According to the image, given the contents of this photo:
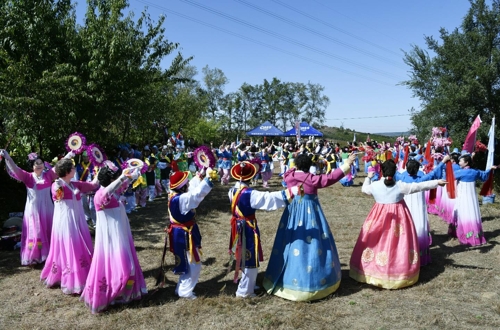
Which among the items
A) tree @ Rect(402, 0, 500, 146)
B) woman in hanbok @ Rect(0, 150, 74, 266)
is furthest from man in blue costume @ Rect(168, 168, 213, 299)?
tree @ Rect(402, 0, 500, 146)

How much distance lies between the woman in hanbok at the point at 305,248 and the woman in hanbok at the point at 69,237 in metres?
2.72

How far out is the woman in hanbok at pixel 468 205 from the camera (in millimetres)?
7773

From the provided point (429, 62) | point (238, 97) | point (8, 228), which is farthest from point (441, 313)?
point (238, 97)

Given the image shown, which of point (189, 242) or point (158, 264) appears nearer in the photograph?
point (189, 242)

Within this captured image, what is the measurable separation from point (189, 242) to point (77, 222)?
1790mm

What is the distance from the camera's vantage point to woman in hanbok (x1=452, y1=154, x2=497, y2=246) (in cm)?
777

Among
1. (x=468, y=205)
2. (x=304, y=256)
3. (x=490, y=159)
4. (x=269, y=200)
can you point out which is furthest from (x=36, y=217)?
(x=490, y=159)

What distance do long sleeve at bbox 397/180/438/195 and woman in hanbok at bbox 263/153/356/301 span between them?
→ 1.09m

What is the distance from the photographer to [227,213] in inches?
449

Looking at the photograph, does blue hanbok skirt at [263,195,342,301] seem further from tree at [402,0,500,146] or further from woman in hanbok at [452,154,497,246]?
tree at [402,0,500,146]

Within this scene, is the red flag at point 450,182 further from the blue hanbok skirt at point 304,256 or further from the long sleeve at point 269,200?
the long sleeve at point 269,200

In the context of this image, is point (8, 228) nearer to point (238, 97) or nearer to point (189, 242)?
point (189, 242)

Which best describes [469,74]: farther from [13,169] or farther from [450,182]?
[13,169]

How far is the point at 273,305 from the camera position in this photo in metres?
5.16
